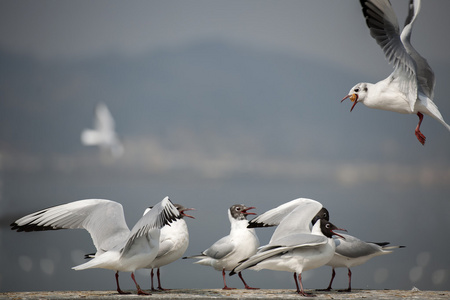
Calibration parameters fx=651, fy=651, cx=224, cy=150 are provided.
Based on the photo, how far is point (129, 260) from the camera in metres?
5.70

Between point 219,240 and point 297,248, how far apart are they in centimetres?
122

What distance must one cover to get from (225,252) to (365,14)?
8.84 ft

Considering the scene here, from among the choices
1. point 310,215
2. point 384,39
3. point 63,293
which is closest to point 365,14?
point 384,39

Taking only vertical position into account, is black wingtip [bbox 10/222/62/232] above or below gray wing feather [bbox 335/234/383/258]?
above

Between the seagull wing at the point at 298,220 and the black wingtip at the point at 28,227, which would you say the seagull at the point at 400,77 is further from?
the black wingtip at the point at 28,227

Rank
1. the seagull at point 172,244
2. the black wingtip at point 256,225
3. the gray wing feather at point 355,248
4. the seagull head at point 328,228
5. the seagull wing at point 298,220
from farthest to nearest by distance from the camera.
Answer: the black wingtip at point 256,225 → the seagull at point 172,244 → the gray wing feather at point 355,248 → the seagull wing at point 298,220 → the seagull head at point 328,228

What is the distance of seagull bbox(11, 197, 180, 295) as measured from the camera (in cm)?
573

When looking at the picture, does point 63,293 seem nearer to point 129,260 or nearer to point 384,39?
point 129,260

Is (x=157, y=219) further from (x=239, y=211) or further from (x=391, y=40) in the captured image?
(x=391, y=40)

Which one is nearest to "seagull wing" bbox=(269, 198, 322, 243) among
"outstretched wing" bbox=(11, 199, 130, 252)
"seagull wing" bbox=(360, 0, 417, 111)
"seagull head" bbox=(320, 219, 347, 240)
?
"seagull head" bbox=(320, 219, 347, 240)

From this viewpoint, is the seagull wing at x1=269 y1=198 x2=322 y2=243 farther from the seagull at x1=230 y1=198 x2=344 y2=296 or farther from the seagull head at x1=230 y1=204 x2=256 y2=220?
the seagull head at x1=230 y1=204 x2=256 y2=220

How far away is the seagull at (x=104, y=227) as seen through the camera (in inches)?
225

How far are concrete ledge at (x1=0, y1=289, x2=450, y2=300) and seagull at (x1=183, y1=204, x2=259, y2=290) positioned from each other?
1.08 feet

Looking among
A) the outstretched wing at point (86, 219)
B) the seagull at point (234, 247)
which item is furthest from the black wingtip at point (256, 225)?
the outstretched wing at point (86, 219)
